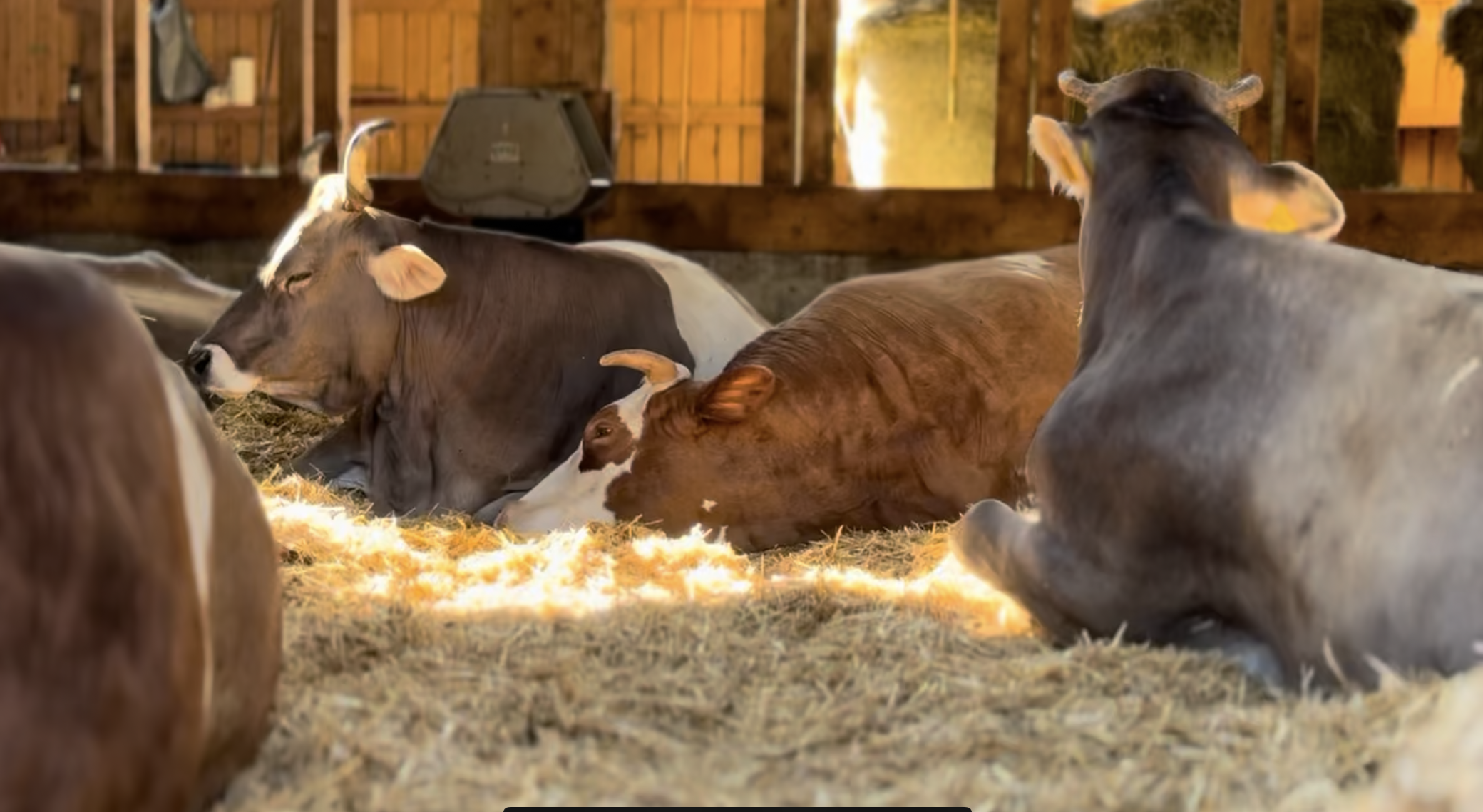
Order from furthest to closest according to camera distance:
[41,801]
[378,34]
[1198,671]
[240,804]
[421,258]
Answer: [378,34], [421,258], [1198,671], [240,804], [41,801]

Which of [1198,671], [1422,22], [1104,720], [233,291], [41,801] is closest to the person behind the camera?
[41,801]

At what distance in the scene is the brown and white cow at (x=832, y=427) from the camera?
227 inches

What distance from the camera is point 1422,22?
1469 centimetres

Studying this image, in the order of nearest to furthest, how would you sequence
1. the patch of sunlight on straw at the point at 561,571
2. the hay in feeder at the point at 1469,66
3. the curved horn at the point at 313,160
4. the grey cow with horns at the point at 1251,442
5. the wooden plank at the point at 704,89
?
the grey cow with horns at the point at 1251,442, the patch of sunlight on straw at the point at 561,571, the curved horn at the point at 313,160, the hay in feeder at the point at 1469,66, the wooden plank at the point at 704,89

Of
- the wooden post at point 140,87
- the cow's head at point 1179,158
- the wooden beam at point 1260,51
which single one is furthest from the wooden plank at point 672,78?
the cow's head at point 1179,158

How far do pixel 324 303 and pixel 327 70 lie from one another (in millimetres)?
2564

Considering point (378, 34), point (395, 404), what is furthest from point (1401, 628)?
point (378, 34)

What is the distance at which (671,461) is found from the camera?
5.76 meters

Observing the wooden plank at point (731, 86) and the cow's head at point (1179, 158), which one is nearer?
the cow's head at point (1179, 158)

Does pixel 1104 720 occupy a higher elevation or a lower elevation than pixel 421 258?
lower

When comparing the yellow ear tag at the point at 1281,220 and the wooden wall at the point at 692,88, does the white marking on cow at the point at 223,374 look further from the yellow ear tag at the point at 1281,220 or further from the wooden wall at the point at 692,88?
the wooden wall at the point at 692,88

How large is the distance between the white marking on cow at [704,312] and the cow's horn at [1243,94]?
229 centimetres

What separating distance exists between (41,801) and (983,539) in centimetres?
243

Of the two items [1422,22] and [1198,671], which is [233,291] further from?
[1422,22]
